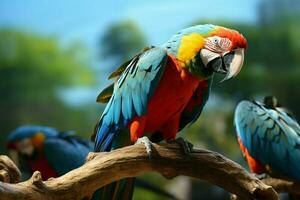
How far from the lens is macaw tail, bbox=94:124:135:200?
1.34 meters

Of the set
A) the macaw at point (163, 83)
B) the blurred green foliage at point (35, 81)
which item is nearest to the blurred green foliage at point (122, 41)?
the blurred green foliage at point (35, 81)

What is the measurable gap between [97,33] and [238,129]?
6.44 feet

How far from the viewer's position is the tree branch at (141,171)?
1.09 m

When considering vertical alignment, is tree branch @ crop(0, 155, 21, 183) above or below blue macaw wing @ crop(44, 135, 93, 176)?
above

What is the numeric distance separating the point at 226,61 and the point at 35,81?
2444mm

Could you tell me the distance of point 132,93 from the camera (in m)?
1.33

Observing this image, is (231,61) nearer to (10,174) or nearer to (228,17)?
(10,174)

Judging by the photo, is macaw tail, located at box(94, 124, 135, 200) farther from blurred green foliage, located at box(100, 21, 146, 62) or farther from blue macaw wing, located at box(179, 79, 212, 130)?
blurred green foliage, located at box(100, 21, 146, 62)

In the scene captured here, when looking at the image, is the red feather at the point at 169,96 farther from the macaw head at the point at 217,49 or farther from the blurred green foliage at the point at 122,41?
the blurred green foliage at the point at 122,41

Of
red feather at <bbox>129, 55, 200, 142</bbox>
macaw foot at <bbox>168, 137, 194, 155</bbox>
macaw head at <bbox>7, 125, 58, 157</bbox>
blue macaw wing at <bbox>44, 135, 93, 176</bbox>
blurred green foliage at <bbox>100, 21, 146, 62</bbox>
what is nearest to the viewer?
macaw foot at <bbox>168, 137, 194, 155</bbox>

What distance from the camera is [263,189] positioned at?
1216 mm

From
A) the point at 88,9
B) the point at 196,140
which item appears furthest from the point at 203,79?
the point at 88,9

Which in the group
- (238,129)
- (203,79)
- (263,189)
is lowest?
(238,129)

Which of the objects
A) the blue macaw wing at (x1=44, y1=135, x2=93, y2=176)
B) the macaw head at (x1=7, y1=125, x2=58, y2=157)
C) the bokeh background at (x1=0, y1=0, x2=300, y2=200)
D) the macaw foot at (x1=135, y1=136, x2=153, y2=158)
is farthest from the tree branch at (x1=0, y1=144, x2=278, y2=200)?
the bokeh background at (x1=0, y1=0, x2=300, y2=200)
